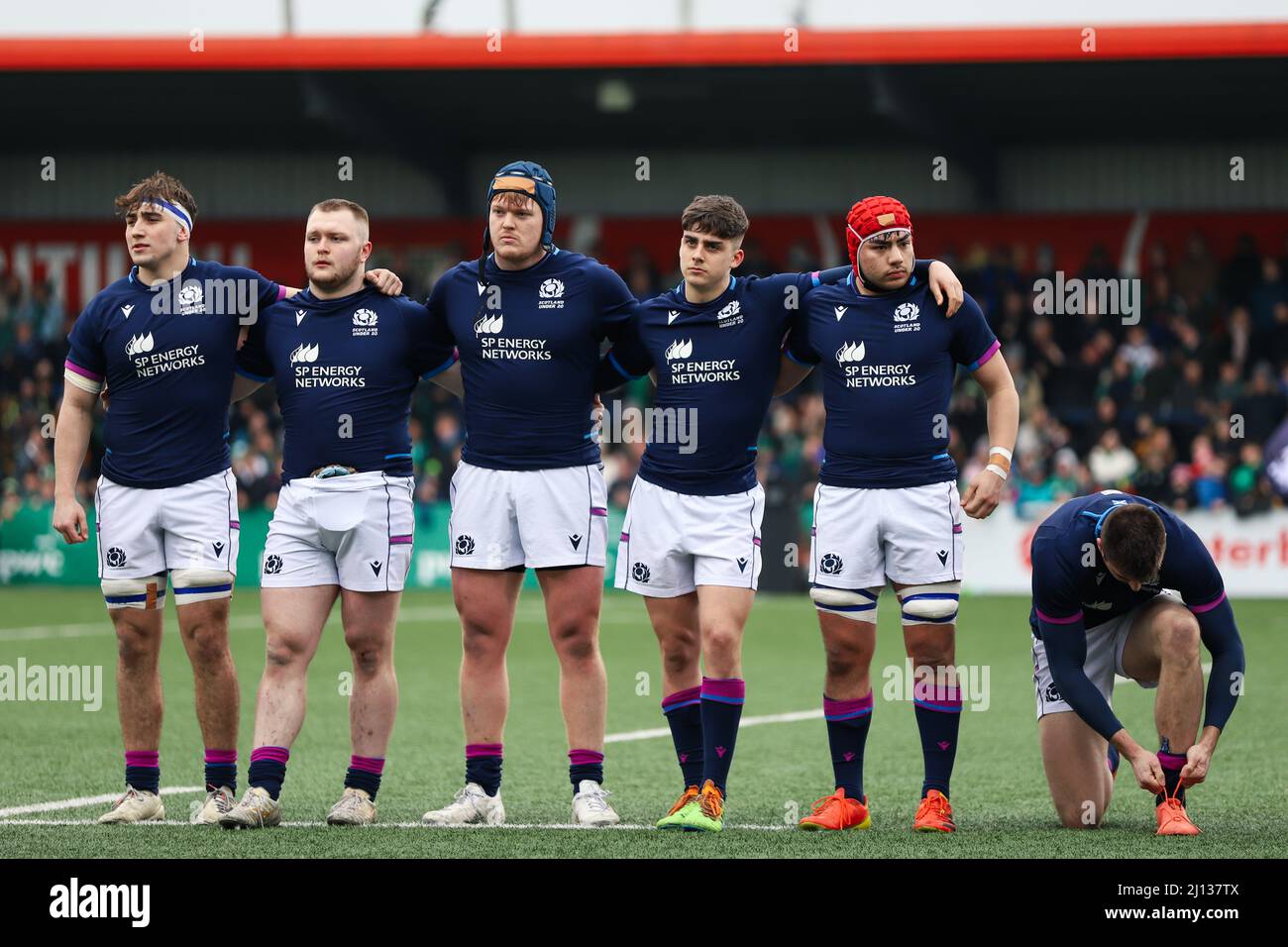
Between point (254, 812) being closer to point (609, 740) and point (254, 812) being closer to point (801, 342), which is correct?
point (801, 342)

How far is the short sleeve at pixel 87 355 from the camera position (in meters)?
6.54

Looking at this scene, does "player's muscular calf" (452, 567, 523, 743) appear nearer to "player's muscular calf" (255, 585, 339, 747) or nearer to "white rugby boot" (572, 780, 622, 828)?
"white rugby boot" (572, 780, 622, 828)

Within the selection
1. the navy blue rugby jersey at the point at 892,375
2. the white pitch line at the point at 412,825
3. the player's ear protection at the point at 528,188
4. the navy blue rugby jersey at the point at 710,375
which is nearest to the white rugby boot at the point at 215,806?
the white pitch line at the point at 412,825

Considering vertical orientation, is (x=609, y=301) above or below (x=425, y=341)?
above

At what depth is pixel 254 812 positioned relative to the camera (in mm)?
6055

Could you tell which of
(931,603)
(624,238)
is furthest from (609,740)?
(624,238)

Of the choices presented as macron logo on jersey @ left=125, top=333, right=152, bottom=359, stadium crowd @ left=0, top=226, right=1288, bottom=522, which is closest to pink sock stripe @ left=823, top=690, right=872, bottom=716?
macron logo on jersey @ left=125, top=333, right=152, bottom=359

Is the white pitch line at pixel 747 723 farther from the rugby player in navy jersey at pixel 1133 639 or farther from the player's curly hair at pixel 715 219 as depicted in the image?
the player's curly hair at pixel 715 219

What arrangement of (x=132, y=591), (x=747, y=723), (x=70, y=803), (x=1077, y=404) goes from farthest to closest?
(x=1077, y=404)
(x=747, y=723)
(x=70, y=803)
(x=132, y=591)

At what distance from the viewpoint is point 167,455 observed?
6.48 metres

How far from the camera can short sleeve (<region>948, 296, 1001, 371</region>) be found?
20.9 feet

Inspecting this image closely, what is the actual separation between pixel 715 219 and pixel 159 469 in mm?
2227

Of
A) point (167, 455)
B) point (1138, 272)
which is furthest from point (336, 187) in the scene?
point (167, 455)
